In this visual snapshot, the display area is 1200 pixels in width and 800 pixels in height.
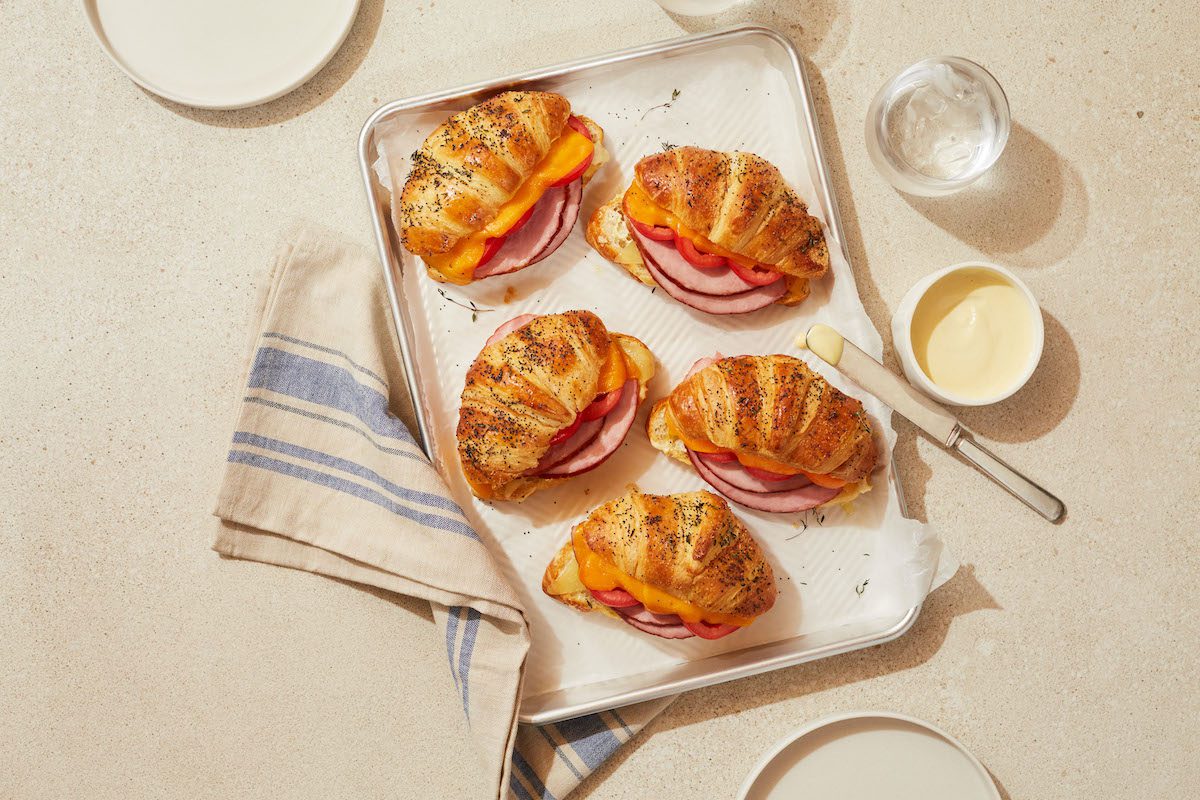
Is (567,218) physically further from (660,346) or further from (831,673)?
(831,673)

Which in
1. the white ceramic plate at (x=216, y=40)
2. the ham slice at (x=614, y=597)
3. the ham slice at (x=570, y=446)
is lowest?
the ham slice at (x=614, y=597)

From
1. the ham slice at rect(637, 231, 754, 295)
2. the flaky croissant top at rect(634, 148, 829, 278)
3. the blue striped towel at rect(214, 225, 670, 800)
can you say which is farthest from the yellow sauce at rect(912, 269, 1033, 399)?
the blue striped towel at rect(214, 225, 670, 800)

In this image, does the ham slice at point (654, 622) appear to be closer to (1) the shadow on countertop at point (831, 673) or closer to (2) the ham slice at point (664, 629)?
(2) the ham slice at point (664, 629)

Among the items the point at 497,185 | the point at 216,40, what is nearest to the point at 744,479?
the point at 497,185

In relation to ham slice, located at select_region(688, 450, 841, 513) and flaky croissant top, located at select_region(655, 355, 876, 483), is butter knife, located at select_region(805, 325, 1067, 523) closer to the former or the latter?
flaky croissant top, located at select_region(655, 355, 876, 483)

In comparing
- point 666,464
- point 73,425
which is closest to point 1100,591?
point 666,464

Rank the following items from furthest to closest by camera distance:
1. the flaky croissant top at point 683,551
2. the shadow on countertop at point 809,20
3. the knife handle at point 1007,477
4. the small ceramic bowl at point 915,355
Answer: the shadow on countertop at point 809,20
the knife handle at point 1007,477
the small ceramic bowl at point 915,355
the flaky croissant top at point 683,551

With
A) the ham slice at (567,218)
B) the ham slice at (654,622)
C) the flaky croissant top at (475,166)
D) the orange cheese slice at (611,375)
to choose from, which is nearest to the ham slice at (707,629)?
the ham slice at (654,622)
